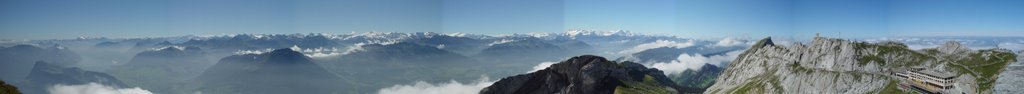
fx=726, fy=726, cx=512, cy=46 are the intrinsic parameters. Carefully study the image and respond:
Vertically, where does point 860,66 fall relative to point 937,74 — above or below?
below

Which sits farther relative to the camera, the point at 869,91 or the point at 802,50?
the point at 802,50

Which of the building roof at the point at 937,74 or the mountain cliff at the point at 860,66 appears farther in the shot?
the mountain cliff at the point at 860,66

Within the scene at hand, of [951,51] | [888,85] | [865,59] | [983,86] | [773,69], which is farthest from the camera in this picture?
[773,69]

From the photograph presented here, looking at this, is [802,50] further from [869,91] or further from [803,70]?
[869,91]

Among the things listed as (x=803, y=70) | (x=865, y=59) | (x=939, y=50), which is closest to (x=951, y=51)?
(x=939, y=50)

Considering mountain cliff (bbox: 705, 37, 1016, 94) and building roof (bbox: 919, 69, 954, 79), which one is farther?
mountain cliff (bbox: 705, 37, 1016, 94)

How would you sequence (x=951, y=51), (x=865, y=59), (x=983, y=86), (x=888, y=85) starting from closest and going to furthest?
1. (x=983, y=86)
2. (x=888, y=85)
3. (x=951, y=51)
4. (x=865, y=59)

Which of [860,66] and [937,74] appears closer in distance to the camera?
[937,74]
